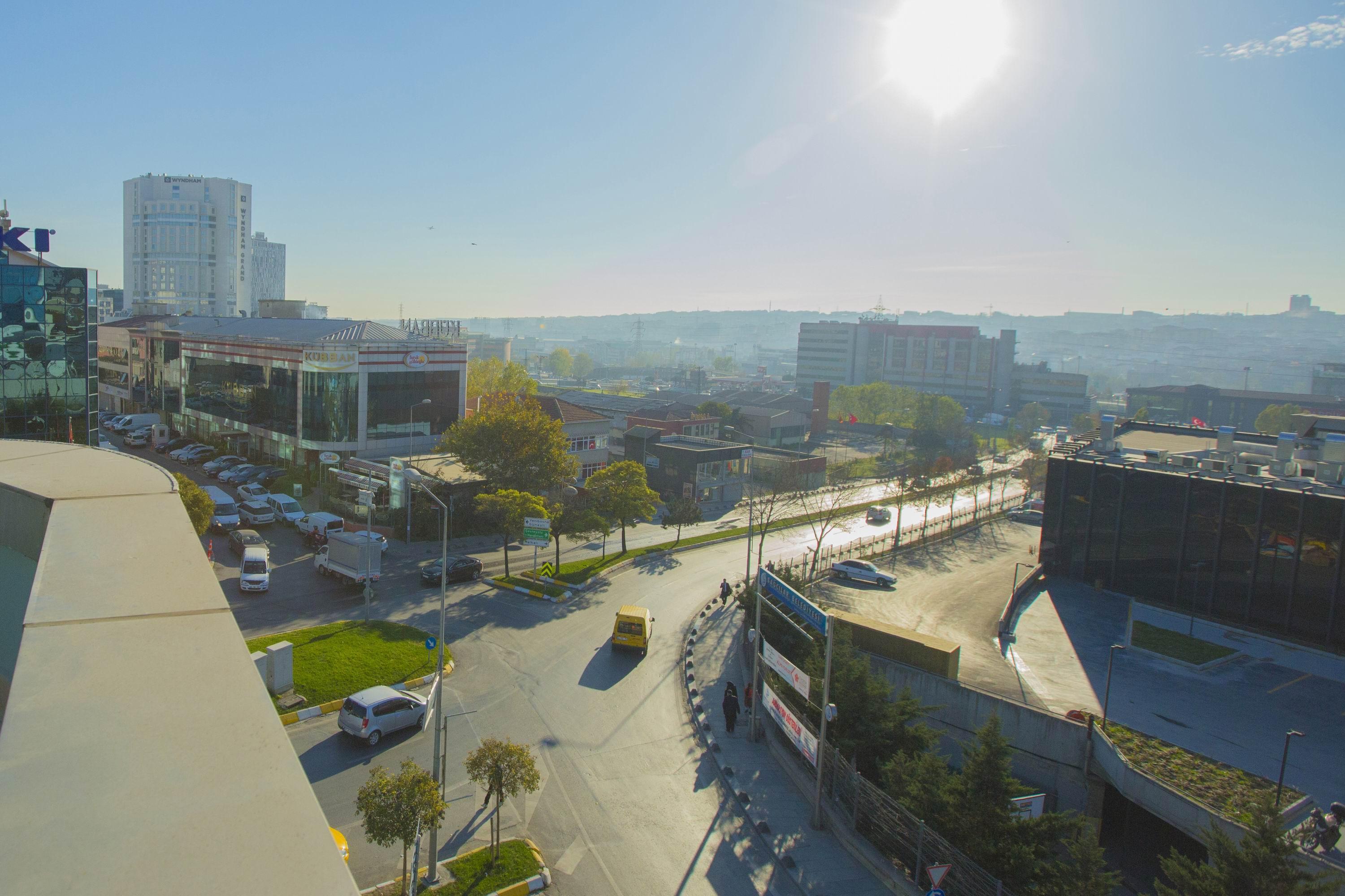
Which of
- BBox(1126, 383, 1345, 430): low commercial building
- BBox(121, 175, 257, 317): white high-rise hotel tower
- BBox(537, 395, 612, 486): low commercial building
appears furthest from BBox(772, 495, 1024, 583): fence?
BBox(121, 175, 257, 317): white high-rise hotel tower

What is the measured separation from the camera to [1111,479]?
28.5 m

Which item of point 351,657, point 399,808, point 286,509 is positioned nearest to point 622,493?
point 351,657

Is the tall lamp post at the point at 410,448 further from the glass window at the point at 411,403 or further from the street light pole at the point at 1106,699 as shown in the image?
the street light pole at the point at 1106,699

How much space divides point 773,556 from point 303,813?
33538mm

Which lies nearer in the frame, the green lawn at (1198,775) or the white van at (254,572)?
the green lawn at (1198,775)

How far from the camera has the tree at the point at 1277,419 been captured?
85.9 meters

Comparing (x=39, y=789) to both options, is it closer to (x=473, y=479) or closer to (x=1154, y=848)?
(x=1154, y=848)

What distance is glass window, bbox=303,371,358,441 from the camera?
40.9 meters

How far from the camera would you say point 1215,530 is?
25.5m

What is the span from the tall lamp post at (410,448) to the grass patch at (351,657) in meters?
10.2

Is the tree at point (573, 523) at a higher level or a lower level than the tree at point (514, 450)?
lower

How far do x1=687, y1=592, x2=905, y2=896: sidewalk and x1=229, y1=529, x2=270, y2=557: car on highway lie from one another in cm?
1713

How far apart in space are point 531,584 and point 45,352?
848 inches

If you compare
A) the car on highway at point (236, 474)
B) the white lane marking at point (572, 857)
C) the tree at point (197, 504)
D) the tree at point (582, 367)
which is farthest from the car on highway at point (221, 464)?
the tree at point (582, 367)
